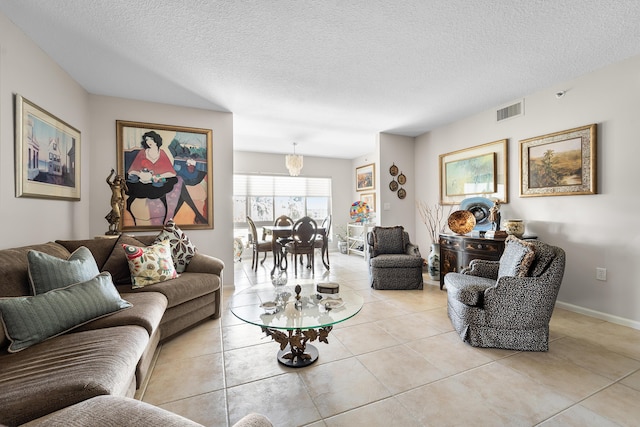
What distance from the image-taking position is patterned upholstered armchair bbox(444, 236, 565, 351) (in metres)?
2.07

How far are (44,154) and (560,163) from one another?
16.8 feet

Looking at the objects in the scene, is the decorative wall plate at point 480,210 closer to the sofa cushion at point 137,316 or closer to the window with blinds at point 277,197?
the sofa cushion at point 137,316

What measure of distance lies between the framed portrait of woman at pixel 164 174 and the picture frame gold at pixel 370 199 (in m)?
4.00

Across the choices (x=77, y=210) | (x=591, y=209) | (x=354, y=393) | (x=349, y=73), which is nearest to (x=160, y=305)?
(x=354, y=393)

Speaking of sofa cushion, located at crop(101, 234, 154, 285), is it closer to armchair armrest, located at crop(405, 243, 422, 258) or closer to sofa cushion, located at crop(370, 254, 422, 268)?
sofa cushion, located at crop(370, 254, 422, 268)

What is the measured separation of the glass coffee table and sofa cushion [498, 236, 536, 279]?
127cm

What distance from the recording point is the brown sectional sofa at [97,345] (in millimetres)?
1049

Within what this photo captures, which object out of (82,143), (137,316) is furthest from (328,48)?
(82,143)

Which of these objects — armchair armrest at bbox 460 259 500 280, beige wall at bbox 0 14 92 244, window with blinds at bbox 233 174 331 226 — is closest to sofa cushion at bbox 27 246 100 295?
beige wall at bbox 0 14 92 244

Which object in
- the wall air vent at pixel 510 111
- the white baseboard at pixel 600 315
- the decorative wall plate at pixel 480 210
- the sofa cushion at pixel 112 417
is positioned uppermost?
the wall air vent at pixel 510 111

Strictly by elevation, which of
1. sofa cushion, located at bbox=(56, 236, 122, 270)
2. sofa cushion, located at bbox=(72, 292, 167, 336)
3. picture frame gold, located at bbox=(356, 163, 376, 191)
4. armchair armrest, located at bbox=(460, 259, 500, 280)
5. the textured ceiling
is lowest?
sofa cushion, located at bbox=(72, 292, 167, 336)

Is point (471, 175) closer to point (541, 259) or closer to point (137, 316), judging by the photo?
point (541, 259)

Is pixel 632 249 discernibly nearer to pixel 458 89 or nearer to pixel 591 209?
pixel 591 209

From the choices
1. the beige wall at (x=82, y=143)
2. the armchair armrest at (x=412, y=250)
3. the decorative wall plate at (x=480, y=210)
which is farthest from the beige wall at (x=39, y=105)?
the decorative wall plate at (x=480, y=210)
